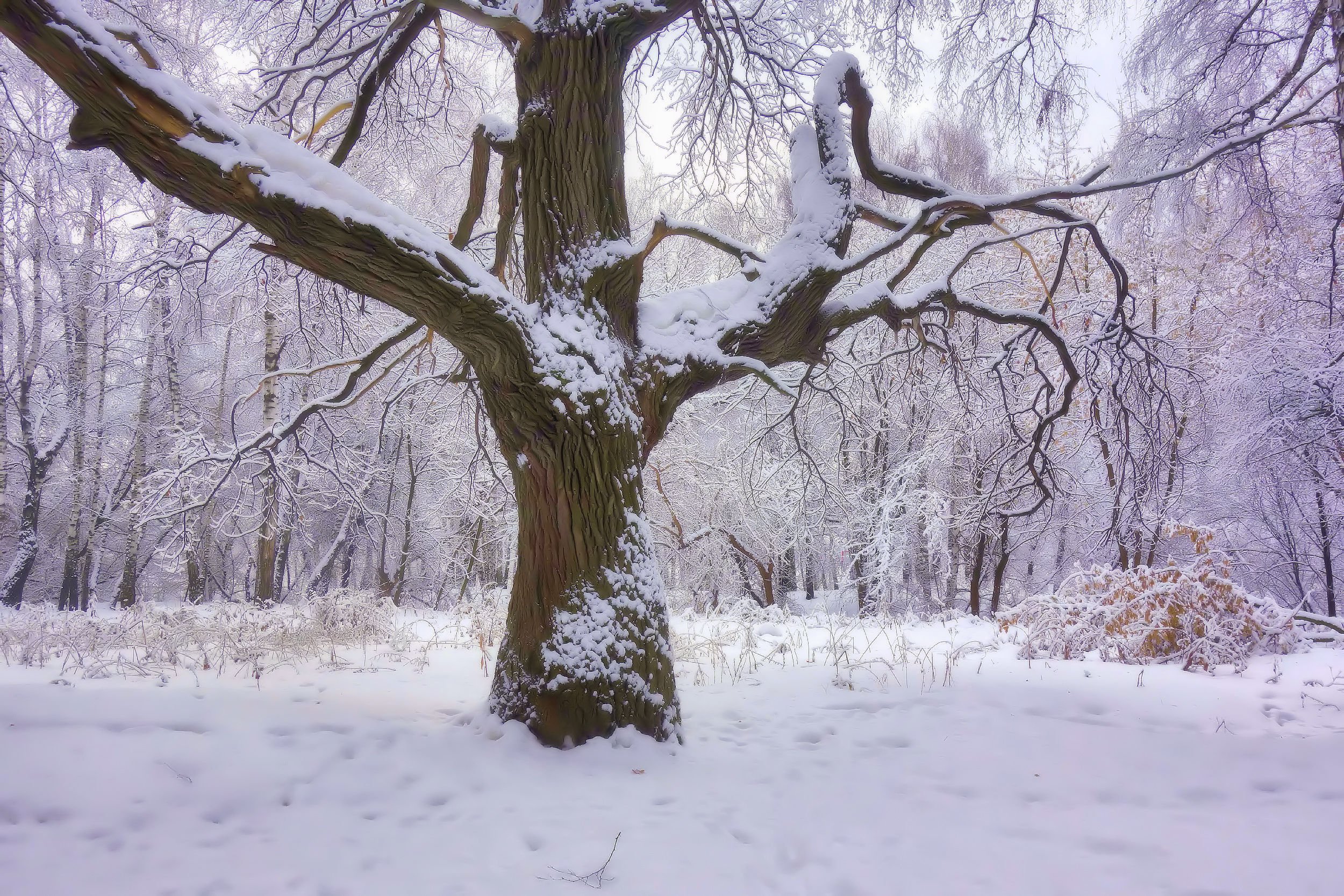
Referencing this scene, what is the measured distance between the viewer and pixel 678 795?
2.43 metres

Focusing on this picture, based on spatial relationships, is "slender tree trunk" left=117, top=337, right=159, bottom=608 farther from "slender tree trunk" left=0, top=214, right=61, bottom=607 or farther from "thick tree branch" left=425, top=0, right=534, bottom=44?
"thick tree branch" left=425, top=0, right=534, bottom=44

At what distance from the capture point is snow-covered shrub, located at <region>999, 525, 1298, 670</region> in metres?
4.41

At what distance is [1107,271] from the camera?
11.8 meters

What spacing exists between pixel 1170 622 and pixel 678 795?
4.36 metres

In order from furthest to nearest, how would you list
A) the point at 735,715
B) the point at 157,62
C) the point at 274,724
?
the point at 735,715 < the point at 274,724 < the point at 157,62

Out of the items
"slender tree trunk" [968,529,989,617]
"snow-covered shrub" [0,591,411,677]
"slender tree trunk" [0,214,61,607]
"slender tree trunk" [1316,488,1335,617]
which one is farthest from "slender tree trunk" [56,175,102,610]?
"slender tree trunk" [1316,488,1335,617]

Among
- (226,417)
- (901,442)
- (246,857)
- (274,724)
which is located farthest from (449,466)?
(246,857)

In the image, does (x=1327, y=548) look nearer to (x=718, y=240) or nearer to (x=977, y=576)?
(x=977, y=576)

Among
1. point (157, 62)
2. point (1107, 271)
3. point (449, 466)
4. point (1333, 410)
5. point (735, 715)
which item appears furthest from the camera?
point (449, 466)

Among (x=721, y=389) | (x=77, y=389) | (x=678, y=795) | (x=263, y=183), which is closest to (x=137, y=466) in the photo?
(x=77, y=389)

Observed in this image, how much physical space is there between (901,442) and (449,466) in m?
9.52

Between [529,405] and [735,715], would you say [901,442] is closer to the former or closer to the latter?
[735,715]

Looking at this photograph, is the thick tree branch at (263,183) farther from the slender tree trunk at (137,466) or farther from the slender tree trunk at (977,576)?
the slender tree trunk at (137,466)

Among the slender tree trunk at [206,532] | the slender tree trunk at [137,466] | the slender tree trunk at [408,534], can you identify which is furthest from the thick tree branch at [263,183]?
the slender tree trunk at [137,466]
